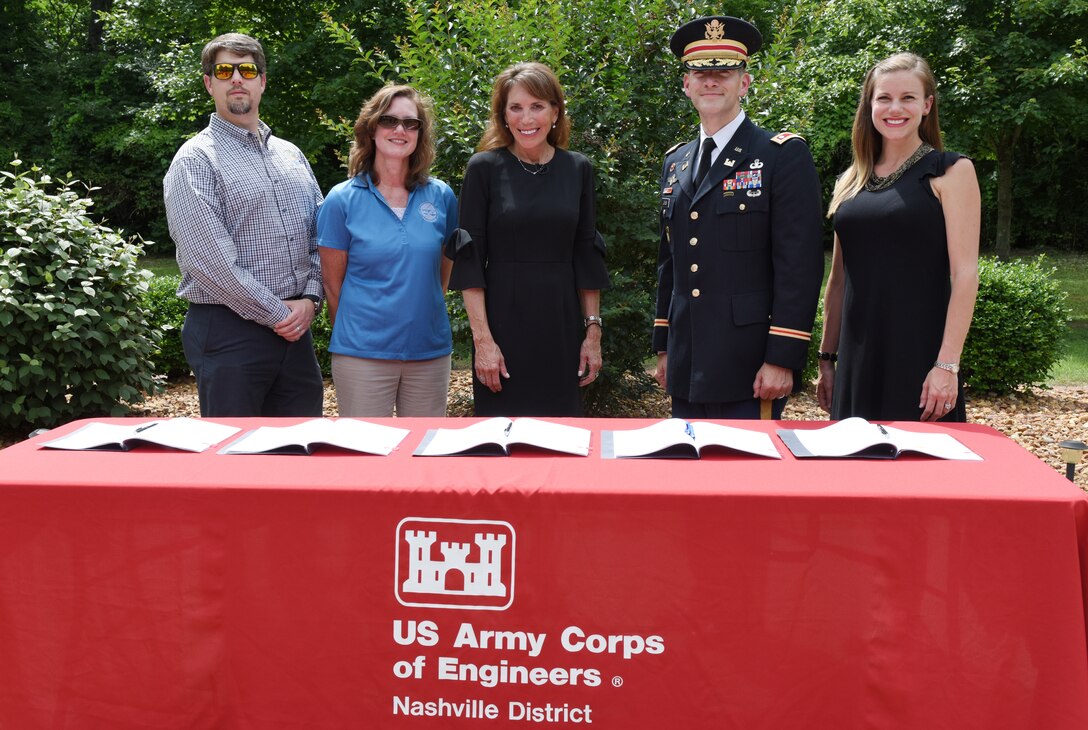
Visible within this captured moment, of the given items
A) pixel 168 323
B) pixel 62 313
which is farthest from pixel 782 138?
pixel 168 323

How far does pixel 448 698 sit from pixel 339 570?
361 millimetres

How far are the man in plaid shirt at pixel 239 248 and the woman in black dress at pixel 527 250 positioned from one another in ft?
2.08

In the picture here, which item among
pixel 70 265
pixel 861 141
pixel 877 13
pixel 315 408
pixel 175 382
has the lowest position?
pixel 175 382

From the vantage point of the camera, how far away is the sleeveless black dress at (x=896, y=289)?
2988mm

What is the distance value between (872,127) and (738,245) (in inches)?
22.8

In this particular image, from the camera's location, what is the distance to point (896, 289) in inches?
119

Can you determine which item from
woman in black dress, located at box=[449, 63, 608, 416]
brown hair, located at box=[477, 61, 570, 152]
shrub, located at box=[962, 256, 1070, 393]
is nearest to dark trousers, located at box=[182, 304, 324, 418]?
woman in black dress, located at box=[449, 63, 608, 416]

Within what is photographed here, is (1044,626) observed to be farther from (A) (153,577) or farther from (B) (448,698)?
(A) (153,577)

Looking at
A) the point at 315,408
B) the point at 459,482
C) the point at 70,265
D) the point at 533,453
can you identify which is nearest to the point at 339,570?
the point at 459,482

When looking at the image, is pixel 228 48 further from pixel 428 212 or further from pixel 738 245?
pixel 738 245

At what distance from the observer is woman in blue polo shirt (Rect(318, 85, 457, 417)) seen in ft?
11.6

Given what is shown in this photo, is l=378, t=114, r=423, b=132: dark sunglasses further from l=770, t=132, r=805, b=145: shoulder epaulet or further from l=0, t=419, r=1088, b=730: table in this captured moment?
l=0, t=419, r=1088, b=730: table

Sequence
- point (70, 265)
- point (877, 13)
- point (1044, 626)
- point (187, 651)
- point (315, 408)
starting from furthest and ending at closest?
point (877, 13) < point (70, 265) < point (315, 408) < point (187, 651) < point (1044, 626)

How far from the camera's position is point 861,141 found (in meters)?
3.18
